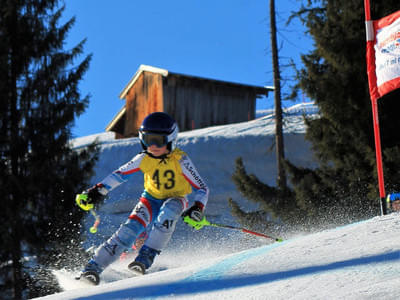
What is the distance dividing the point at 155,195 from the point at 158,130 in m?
0.78

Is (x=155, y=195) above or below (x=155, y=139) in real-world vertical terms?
below

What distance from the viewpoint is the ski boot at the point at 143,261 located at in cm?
463

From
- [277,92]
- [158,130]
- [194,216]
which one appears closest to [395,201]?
[194,216]

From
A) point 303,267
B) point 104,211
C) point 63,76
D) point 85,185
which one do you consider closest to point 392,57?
point 303,267

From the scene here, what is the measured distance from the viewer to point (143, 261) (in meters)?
4.73

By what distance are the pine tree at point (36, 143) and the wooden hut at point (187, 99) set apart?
13.9 m

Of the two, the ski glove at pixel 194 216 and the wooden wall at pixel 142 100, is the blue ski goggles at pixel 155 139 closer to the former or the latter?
the ski glove at pixel 194 216

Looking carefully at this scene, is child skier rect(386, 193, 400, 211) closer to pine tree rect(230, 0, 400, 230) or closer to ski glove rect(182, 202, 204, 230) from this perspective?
ski glove rect(182, 202, 204, 230)

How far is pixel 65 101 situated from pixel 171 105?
14.6 metres

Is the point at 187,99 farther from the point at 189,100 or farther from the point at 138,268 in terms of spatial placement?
the point at 138,268

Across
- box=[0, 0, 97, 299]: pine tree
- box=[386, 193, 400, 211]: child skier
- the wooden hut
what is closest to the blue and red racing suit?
box=[386, 193, 400, 211]: child skier

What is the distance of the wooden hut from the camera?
89.9 ft

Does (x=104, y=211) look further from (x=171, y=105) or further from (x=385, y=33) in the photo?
(x=385, y=33)

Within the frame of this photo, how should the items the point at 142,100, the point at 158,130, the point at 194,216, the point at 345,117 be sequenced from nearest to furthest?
the point at 194,216 → the point at 158,130 → the point at 345,117 → the point at 142,100
